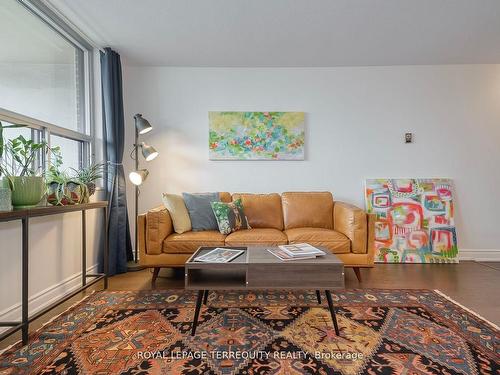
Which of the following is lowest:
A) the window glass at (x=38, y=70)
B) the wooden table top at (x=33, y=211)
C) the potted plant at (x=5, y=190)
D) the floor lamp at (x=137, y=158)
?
the wooden table top at (x=33, y=211)

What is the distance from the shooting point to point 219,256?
5.33 feet

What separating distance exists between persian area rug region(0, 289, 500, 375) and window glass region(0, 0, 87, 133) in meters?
1.71

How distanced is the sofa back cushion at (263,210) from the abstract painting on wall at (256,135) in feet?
1.89

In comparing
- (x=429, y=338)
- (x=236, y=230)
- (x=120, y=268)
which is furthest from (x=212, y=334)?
(x=120, y=268)

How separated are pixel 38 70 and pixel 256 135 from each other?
2.24 m

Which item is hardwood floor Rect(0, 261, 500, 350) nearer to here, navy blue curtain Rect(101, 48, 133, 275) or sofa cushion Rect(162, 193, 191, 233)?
navy blue curtain Rect(101, 48, 133, 275)

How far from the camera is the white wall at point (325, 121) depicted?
10.4 ft

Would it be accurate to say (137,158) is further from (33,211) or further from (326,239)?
(326,239)

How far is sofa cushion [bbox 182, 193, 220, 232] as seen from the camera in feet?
8.53

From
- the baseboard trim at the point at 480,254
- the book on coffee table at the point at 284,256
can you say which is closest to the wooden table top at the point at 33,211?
the book on coffee table at the point at 284,256

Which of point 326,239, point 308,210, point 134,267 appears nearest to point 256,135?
point 308,210

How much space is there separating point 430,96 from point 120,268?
443 cm

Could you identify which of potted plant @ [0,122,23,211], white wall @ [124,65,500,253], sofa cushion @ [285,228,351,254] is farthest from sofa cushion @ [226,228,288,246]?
potted plant @ [0,122,23,211]

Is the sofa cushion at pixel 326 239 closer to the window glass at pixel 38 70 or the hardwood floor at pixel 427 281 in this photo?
the hardwood floor at pixel 427 281
